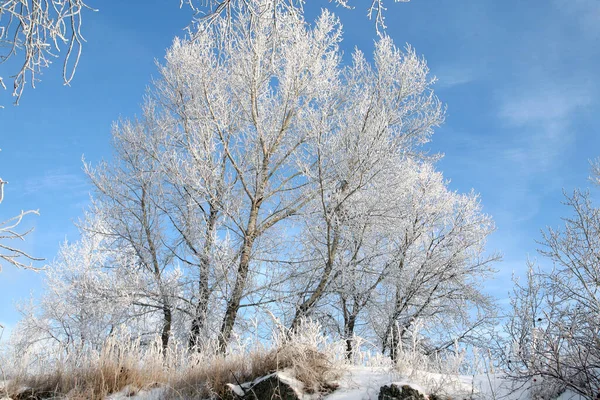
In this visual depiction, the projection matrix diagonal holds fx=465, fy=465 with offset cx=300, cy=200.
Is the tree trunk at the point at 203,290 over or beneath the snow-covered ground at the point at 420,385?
over

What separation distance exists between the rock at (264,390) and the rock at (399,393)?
2.55 feet

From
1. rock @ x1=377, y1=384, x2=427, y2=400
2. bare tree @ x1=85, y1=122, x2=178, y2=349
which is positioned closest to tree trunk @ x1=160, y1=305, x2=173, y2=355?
bare tree @ x1=85, y1=122, x2=178, y2=349

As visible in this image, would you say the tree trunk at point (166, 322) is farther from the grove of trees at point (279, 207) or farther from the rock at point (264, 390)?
the rock at point (264, 390)

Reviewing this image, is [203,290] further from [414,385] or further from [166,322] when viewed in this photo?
[414,385]

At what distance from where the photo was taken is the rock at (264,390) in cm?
413

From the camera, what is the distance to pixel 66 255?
579 inches

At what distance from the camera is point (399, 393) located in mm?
3750

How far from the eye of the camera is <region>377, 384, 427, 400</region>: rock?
3.71m

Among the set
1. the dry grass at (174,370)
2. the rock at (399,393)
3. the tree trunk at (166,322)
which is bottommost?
the rock at (399,393)

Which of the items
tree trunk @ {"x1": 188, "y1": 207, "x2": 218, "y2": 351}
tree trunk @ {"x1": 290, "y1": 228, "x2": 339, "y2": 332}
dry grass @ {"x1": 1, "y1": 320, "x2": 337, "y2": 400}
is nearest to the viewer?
dry grass @ {"x1": 1, "y1": 320, "x2": 337, "y2": 400}

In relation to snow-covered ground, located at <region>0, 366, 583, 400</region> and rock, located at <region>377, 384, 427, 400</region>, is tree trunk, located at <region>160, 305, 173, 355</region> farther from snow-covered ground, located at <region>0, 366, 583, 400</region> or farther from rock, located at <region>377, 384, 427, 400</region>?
rock, located at <region>377, 384, 427, 400</region>

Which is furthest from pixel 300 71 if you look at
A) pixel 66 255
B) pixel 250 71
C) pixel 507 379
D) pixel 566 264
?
pixel 66 255

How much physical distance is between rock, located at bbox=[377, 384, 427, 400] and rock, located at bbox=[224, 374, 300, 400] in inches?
30.6

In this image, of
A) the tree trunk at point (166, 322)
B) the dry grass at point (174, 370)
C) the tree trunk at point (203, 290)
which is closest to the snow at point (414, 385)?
the dry grass at point (174, 370)
